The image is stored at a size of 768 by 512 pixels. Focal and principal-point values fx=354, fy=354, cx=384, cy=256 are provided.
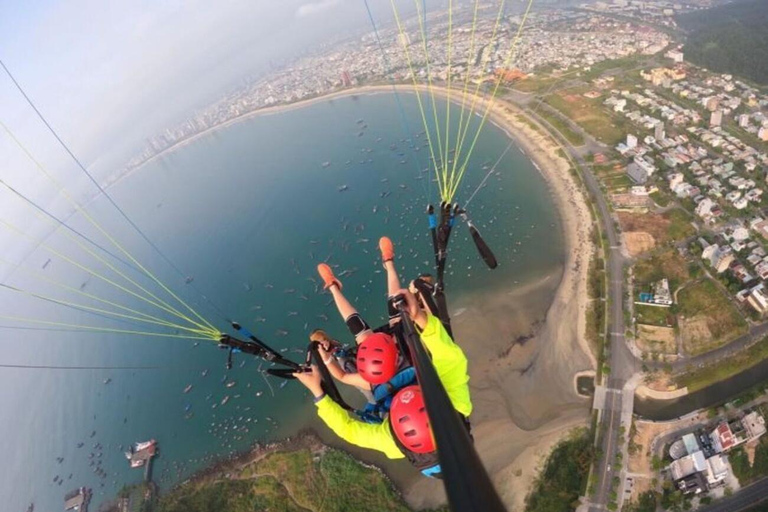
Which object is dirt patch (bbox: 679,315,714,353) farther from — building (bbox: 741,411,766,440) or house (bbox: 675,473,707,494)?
house (bbox: 675,473,707,494)

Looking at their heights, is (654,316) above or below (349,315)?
below

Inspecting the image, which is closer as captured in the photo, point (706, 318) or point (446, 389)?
point (446, 389)

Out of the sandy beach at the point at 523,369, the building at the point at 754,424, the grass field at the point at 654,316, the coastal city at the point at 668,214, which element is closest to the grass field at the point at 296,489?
the sandy beach at the point at 523,369

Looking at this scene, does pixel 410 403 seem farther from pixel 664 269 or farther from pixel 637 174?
pixel 637 174

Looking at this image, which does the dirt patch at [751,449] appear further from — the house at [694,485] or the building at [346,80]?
the building at [346,80]

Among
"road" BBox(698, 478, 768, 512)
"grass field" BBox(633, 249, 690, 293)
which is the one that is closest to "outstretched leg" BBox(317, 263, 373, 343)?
"road" BBox(698, 478, 768, 512)

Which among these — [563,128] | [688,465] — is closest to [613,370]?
[688,465]

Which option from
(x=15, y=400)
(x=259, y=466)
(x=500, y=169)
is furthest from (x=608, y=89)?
(x=15, y=400)
